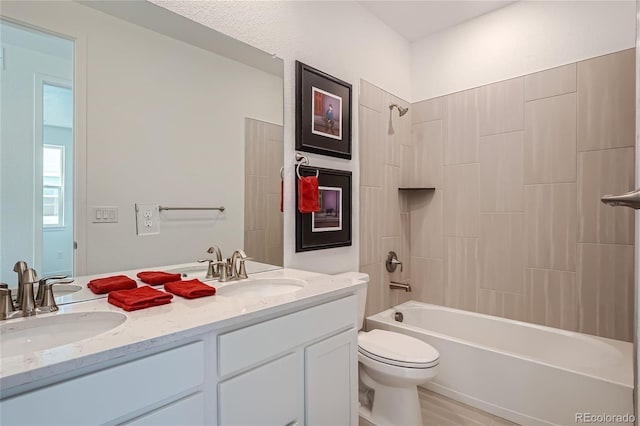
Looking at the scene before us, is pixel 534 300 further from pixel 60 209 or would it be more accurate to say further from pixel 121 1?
pixel 121 1

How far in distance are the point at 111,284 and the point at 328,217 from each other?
1.25 meters

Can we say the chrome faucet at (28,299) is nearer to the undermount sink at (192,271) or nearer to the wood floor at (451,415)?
the undermount sink at (192,271)

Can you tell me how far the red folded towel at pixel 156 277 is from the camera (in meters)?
1.33

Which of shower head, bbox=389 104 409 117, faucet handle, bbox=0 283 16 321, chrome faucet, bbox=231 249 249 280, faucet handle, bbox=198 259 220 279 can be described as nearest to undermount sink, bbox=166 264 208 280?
faucet handle, bbox=198 259 220 279

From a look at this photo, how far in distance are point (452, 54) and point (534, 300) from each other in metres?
1.98

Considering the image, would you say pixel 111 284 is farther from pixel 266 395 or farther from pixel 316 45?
pixel 316 45

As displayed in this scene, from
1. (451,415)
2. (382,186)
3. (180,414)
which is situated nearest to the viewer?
(180,414)

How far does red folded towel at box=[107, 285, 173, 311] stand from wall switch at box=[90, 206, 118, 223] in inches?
10.8

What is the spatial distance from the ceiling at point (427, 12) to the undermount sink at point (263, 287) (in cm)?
204

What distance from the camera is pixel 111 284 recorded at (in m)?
1.21

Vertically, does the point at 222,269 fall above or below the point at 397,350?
above

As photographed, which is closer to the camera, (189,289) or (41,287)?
(41,287)

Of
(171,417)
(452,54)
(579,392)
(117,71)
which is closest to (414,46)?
(452,54)

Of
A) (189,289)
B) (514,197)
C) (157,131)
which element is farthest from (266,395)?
(514,197)
